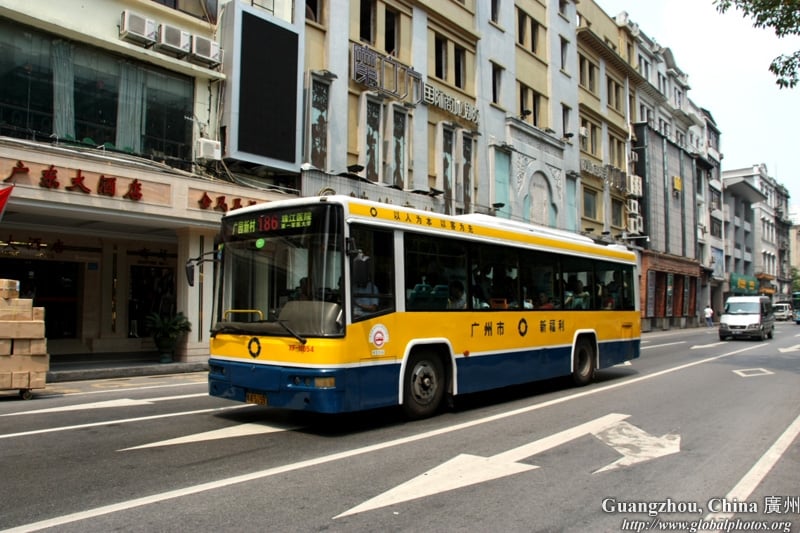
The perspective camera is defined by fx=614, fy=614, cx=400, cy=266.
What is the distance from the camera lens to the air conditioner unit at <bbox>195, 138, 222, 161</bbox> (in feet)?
53.5

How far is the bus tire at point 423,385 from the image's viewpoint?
8.02 meters

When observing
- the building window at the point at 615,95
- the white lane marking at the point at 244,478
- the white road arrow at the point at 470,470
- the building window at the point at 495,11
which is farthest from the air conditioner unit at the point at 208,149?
the building window at the point at 615,95

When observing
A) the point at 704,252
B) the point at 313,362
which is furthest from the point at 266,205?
the point at 704,252

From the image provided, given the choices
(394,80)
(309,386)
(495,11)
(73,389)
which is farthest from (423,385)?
(495,11)

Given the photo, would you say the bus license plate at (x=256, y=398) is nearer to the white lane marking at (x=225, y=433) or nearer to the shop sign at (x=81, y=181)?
the white lane marking at (x=225, y=433)

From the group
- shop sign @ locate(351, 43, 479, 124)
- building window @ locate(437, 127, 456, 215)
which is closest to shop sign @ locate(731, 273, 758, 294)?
building window @ locate(437, 127, 456, 215)

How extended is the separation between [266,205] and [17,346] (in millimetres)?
5349

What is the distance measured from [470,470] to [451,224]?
12.9 ft

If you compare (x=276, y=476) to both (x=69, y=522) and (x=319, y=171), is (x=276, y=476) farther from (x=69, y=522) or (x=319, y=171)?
(x=319, y=171)

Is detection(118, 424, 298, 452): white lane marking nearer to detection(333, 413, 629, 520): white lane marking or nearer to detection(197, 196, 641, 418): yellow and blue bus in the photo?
detection(197, 196, 641, 418): yellow and blue bus

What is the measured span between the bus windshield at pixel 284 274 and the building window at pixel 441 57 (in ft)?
62.3

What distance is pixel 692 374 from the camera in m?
14.3

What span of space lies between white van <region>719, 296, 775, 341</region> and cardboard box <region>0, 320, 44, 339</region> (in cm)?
2817

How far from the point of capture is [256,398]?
7.45 meters
